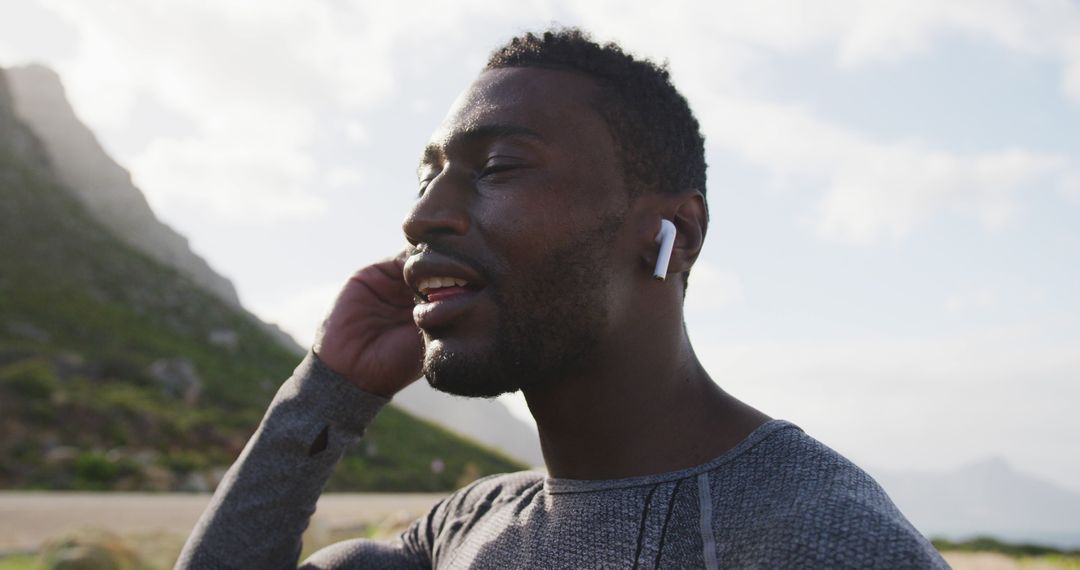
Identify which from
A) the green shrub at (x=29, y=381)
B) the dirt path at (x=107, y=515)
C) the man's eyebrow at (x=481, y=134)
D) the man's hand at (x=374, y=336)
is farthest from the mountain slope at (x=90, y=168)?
the man's eyebrow at (x=481, y=134)

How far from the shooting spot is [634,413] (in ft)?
7.18

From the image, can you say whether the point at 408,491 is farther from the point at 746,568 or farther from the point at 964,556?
the point at 746,568

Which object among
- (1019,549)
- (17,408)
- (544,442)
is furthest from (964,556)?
(17,408)

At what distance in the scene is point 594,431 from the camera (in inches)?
86.8

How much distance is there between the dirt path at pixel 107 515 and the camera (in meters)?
9.73

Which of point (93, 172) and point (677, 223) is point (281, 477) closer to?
point (677, 223)

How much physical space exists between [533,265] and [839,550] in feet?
2.94

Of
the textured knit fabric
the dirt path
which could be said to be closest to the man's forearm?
the textured knit fabric

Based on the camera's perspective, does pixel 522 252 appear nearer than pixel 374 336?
Yes

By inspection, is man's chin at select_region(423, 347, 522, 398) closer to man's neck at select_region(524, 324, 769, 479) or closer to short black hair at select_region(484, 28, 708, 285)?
man's neck at select_region(524, 324, 769, 479)

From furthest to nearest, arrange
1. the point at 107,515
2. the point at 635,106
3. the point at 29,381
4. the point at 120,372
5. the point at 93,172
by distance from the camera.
Result: 1. the point at 93,172
2. the point at 120,372
3. the point at 29,381
4. the point at 107,515
5. the point at 635,106

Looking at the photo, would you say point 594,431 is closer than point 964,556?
Yes

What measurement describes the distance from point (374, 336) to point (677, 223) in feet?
3.54

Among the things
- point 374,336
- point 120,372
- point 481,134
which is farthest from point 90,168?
point 481,134
